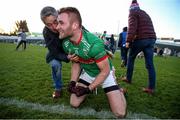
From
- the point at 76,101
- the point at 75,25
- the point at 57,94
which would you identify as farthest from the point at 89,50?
the point at 57,94

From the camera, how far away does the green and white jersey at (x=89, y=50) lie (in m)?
3.18

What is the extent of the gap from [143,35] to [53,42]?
1.94 meters

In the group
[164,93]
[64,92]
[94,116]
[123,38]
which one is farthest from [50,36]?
[123,38]

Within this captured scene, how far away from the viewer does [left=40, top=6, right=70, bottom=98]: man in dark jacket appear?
3480mm

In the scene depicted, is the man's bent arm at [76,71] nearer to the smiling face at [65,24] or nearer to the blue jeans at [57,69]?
the blue jeans at [57,69]

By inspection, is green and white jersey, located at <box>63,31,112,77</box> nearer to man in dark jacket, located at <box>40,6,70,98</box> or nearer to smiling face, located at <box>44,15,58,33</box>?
man in dark jacket, located at <box>40,6,70,98</box>

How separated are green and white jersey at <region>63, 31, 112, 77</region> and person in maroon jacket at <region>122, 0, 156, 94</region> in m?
1.47

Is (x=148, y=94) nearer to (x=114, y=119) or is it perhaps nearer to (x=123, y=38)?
(x=114, y=119)

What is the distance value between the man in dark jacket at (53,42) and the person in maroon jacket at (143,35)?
167 centimetres

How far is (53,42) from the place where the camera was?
3.71 metres

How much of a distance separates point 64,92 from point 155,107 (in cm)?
169

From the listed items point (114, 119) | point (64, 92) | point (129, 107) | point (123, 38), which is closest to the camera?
point (114, 119)

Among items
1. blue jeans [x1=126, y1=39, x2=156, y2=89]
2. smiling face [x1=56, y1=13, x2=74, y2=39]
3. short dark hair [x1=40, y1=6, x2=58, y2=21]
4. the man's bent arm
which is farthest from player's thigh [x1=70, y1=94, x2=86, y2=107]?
blue jeans [x1=126, y1=39, x2=156, y2=89]

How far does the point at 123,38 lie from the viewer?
35.9ft
